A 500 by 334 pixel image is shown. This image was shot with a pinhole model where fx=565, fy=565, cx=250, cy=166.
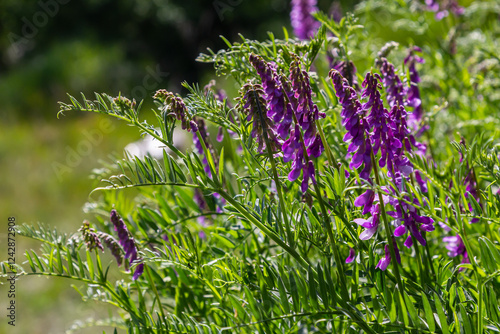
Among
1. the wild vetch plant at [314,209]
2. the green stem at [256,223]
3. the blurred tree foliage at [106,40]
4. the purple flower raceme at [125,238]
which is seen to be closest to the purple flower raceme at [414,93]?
the wild vetch plant at [314,209]

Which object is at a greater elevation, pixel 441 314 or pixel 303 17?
pixel 303 17

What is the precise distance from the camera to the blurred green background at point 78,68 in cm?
475

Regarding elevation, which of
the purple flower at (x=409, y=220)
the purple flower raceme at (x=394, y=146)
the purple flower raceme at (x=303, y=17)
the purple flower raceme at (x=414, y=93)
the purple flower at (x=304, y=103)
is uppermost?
the purple flower raceme at (x=303, y=17)

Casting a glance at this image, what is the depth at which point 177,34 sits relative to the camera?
26.4 ft

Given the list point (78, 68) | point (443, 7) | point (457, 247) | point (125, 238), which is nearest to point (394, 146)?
point (457, 247)

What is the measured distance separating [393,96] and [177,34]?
7.25 metres

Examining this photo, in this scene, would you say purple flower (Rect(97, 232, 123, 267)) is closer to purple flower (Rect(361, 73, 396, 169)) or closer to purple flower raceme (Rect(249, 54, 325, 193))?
purple flower raceme (Rect(249, 54, 325, 193))

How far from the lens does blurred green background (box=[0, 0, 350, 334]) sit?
4.75 m

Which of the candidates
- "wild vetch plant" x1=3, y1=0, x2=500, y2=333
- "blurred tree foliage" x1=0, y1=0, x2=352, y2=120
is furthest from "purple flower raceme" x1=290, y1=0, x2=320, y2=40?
"blurred tree foliage" x1=0, y1=0, x2=352, y2=120

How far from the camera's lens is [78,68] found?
743 centimetres

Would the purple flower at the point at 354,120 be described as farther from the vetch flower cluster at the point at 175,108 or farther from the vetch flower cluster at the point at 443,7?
the vetch flower cluster at the point at 443,7

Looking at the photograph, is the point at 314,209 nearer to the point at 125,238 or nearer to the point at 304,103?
the point at 304,103

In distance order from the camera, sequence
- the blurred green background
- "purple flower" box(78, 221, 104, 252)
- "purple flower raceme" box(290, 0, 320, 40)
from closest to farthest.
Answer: "purple flower" box(78, 221, 104, 252), "purple flower raceme" box(290, 0, 320, 40), the blurred green background

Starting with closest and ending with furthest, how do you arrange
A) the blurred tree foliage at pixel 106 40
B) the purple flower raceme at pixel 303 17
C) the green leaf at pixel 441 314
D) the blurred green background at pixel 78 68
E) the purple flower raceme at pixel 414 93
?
the green leaf at pixel 441 314, the purple flower raceme at pixel 414 93, the purple flower raceme at pixel 303 17, the blurred green background at pixel 78 68, the blurred tree foliage at pixel 106 40
